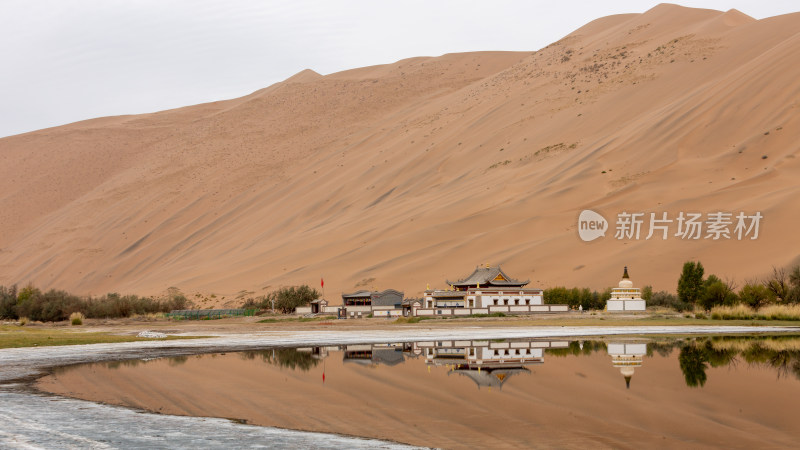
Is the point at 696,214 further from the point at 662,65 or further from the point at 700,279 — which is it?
the point at 662,65

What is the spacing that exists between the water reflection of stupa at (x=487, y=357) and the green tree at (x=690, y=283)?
94.1ft

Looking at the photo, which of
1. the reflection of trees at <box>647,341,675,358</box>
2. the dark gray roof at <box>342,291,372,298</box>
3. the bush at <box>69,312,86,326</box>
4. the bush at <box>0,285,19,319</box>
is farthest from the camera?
the bush at <box>0,285,19,319</box>

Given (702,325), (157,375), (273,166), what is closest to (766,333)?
(702,325)

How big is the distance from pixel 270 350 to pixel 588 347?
10016 millimetres

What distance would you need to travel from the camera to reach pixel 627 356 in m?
22.0

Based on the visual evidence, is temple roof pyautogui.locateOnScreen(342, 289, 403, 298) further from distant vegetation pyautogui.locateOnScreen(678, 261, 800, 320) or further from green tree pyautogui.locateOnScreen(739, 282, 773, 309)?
green tree pyautogui.locateOnScreen(739, 282, 773, 309)

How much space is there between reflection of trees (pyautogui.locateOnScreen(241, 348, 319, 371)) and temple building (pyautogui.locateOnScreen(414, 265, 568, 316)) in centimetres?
3338

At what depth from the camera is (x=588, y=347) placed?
1011 inches

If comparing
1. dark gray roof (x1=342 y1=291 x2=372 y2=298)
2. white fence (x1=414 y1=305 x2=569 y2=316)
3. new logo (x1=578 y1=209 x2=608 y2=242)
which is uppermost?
new logo (x1=578 y1=209 x2=608 y2=242)

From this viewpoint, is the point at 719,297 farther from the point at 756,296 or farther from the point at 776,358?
the point at 776,358

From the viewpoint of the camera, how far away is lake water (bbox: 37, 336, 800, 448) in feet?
36.4

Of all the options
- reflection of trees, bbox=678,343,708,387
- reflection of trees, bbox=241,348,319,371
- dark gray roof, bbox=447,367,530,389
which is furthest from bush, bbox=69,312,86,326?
dark gray roof, bbox=447,367,530,389

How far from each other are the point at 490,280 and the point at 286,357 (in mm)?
37411

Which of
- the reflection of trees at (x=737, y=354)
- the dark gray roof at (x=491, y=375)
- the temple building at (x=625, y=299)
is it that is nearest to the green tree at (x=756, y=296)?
the temple building at (x=625, y=299)
